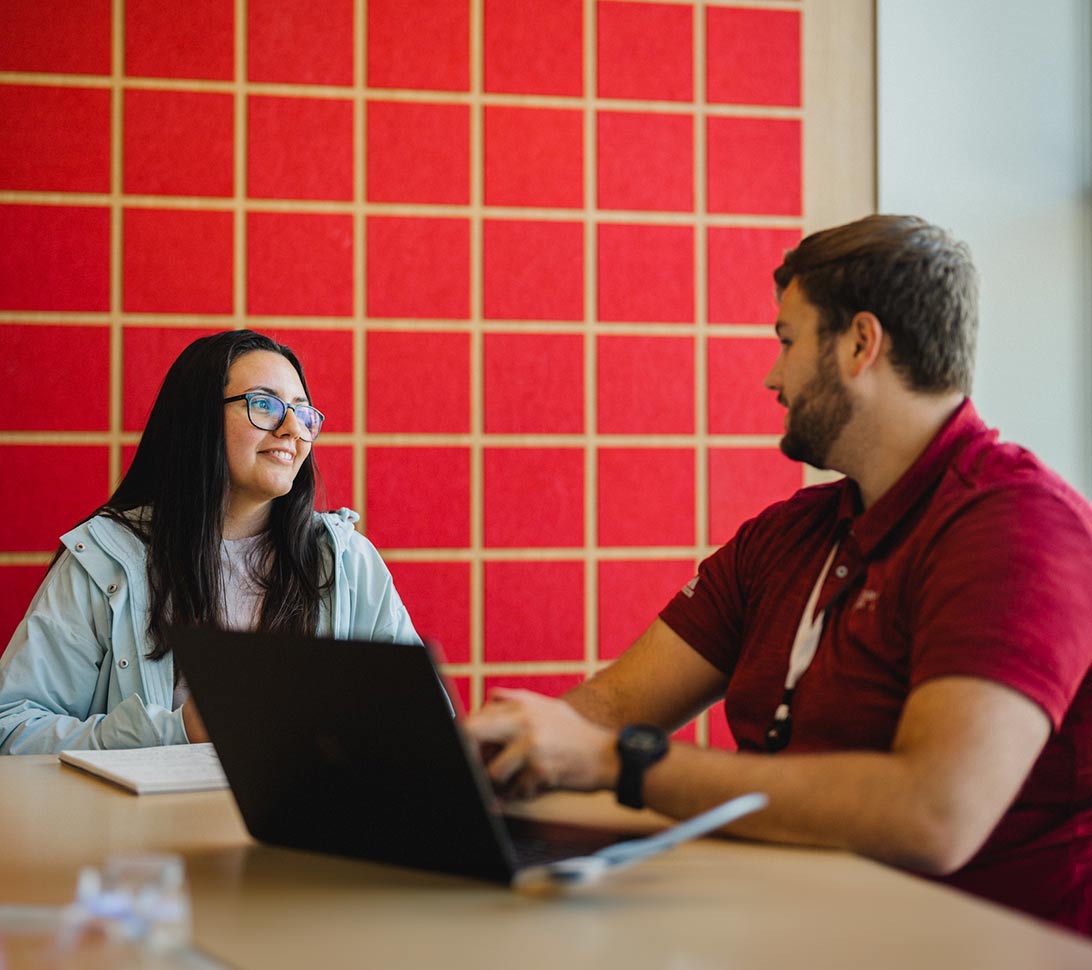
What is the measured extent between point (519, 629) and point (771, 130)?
5.63ft

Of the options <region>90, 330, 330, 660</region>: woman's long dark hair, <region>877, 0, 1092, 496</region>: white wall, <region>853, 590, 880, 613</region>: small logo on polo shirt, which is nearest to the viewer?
<region>853, 590, 880, 613</region>: small logo on polo shirt

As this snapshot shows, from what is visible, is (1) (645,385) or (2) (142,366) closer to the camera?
(2) (142,366)

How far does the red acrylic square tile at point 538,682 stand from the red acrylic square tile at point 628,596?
0.41 feet

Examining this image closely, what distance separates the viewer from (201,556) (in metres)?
2.72

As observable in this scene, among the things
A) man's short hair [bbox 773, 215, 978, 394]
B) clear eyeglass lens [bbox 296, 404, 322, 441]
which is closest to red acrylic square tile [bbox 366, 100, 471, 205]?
clear eyeglass lens [bbox 296, 404, 322, 441]

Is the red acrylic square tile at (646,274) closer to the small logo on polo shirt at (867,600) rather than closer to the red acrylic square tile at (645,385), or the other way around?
the red acrylic square tile at (645,385)

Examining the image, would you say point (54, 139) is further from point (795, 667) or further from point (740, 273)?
point (795, 667)

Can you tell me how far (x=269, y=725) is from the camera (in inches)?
49.8

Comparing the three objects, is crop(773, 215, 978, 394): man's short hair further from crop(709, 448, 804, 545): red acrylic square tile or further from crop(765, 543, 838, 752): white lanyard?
crop(709, 448, 804, 545): red acrylic square tile

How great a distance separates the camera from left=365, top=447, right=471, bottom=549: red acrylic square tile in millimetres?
3689

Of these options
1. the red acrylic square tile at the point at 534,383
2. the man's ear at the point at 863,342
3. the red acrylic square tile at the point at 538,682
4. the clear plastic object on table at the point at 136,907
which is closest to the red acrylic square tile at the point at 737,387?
the red acrylic square tile at the point at 534,383

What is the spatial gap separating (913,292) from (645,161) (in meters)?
2.24

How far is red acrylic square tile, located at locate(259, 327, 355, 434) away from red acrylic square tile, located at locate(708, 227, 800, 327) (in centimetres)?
112

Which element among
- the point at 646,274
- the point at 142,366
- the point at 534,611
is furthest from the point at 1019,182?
the point at 142,366
